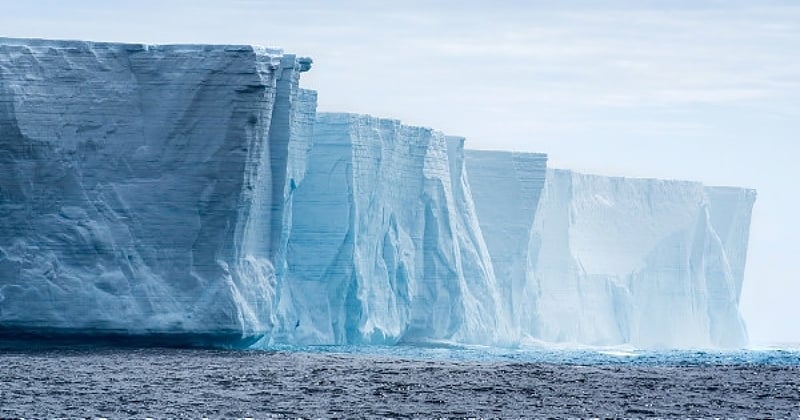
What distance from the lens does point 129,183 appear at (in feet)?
86.1

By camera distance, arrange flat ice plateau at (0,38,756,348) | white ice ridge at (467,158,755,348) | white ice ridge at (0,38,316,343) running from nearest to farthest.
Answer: white ice ridge at (0,38,316,343), flat ice plateau at (0,38,756,348), white ice ridge at (467,158,755,348)

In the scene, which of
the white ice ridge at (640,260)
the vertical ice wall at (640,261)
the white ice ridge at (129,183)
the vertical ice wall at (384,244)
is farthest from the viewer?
the vertical ice wall at (640,261)

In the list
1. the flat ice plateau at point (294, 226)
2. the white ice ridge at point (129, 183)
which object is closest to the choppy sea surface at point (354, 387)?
the white ice ridge at point (129, 183)

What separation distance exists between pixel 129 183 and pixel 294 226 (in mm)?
9920

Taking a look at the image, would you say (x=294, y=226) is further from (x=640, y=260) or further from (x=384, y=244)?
(x=640, y=260)

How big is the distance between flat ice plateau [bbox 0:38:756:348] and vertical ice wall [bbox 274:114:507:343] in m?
0.05

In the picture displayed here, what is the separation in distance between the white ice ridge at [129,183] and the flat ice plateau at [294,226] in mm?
25

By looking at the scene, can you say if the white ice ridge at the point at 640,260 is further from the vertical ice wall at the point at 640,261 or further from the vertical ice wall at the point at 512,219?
the vertical ice wall at the point at 512,219

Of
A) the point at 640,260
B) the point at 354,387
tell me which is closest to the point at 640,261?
the point at 640,260

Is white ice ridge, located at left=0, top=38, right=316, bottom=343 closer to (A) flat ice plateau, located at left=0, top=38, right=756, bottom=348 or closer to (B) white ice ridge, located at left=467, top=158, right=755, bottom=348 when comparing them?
(A) flat ice plateau, located at left=0, top=38, right=756, bottom=348

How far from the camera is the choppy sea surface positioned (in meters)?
18.1

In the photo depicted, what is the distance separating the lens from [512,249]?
4466cm

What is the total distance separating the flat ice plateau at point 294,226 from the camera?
84.6 feet

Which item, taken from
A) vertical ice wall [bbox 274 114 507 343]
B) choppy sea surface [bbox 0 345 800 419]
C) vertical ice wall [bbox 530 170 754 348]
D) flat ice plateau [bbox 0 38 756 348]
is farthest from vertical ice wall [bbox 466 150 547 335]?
choppy sea surface [bbox 0 345 800 419]
